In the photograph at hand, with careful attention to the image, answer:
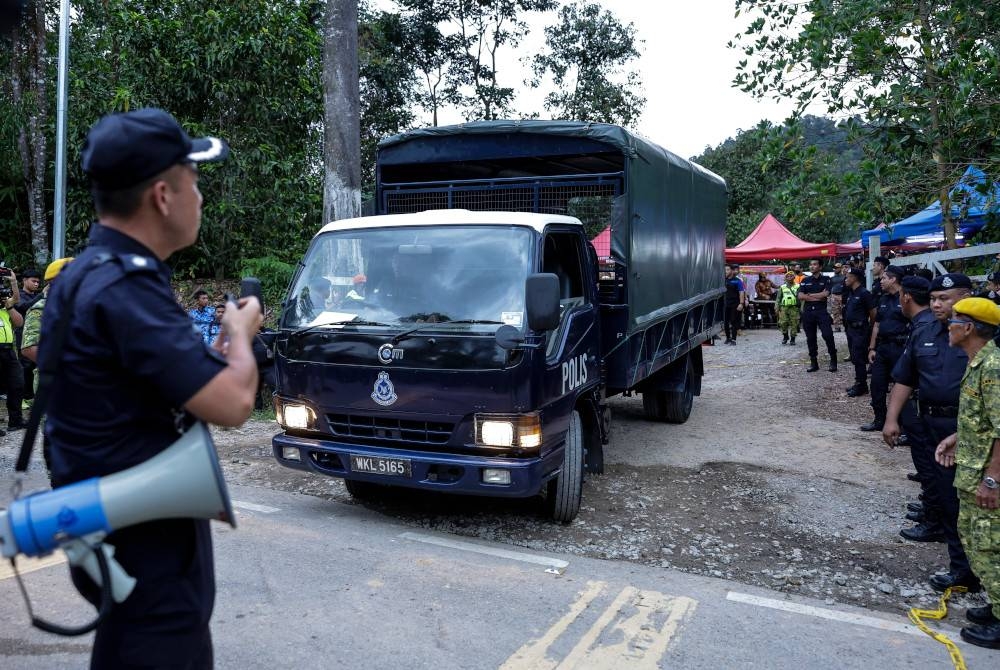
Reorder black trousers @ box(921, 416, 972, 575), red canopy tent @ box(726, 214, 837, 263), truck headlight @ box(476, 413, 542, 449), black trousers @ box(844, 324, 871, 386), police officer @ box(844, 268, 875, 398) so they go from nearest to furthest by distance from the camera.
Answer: black trousers @ box(921, 416, 972, 575), truck headlight @ box(476, 413, 542, 449), police officer @ box(844, 268, 875, 398), black trousers @ box(844, 324, 871, 386), red canopy tent @ box(726, 214, 837, 263)

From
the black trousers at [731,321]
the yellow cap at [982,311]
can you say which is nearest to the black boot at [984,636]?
the yellow cap at [982,311]

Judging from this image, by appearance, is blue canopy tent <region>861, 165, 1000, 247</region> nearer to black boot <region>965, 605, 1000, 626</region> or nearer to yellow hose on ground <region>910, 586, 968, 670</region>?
yellow hose on ground <region>910, 586, 968, 670</region>

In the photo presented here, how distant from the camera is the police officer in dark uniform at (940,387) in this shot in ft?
16.4

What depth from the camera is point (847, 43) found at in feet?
30.5

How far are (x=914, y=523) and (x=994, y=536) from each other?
2.14m

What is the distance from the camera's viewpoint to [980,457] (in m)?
4.28

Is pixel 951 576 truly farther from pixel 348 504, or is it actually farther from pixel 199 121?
pixel 199 121

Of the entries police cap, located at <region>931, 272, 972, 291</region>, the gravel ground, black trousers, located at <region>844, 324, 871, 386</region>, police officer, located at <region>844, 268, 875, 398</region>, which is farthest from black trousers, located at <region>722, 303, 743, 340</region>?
police cap, located at <region>931, 272, 972, 291</region>

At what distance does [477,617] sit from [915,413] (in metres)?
3.91

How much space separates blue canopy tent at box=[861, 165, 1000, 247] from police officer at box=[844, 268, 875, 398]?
2.96 feet

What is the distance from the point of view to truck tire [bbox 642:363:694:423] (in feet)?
32.1

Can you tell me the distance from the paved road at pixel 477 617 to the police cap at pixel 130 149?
8.51 ft

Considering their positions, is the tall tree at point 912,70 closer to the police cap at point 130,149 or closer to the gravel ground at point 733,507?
the gravel ground at point 733,507

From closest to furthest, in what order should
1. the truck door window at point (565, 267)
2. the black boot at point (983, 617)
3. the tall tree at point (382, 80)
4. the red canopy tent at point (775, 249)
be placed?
the black boot at point (983, 617) → the truck door window at point (565, 267) → the red canopy tent at point (775, 249) → the tall tree at point (382, 80)
